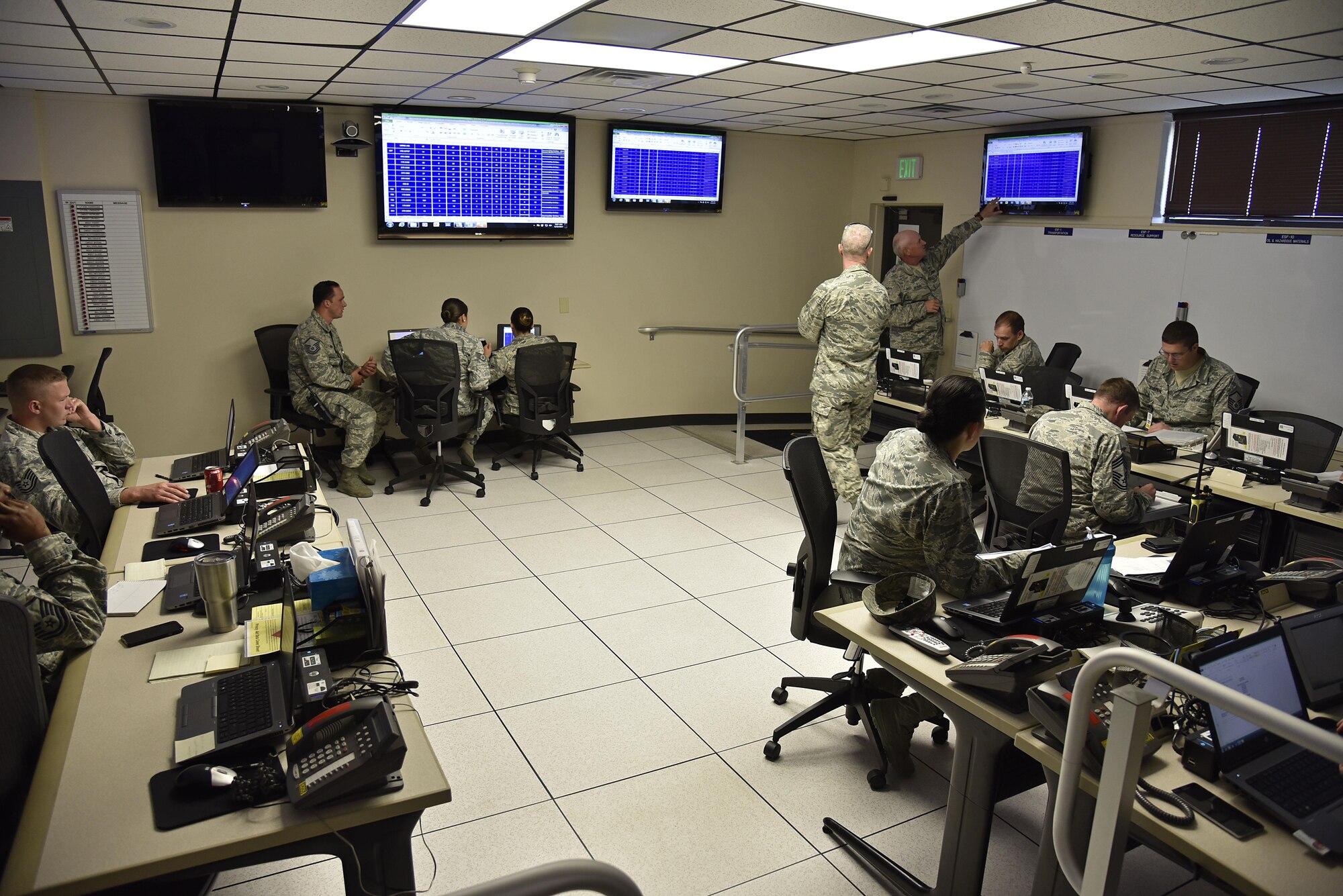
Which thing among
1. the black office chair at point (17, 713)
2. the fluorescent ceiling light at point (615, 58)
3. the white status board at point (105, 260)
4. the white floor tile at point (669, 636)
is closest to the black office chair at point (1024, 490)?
the white floor tile at point (669, 636)

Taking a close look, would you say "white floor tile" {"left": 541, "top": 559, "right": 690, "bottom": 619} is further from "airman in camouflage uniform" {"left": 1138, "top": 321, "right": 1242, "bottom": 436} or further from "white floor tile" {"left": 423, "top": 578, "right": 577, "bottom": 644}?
"airman in camouflage uniform" {"left": 1138, "top": 321, "right": 1242, "bottom": 436}

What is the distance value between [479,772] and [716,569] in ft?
6.87

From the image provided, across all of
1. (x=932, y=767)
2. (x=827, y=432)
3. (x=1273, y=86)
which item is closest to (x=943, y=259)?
(x=827, y=432)

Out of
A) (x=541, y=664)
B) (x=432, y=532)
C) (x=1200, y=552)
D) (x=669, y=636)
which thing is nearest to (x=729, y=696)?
(x=669, y=636)

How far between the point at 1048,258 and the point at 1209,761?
5.31 meters

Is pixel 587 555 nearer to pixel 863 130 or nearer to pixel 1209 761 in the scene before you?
pixel 1209 761

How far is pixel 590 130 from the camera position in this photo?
7.32m

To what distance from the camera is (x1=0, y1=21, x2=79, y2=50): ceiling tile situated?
3564mm

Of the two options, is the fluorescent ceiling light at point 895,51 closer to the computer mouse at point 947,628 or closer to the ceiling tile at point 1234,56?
the ceiling tile at point 1234,56

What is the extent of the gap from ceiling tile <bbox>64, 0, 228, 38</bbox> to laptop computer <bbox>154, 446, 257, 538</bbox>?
1.64 m

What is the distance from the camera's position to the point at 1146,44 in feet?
11.8

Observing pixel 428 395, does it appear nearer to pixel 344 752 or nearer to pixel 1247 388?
pixel 344 752

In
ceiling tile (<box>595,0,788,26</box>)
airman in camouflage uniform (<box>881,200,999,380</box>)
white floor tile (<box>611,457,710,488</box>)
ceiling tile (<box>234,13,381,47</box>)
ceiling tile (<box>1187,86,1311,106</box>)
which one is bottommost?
white floor tile (<box>611,457,710,488</box>)

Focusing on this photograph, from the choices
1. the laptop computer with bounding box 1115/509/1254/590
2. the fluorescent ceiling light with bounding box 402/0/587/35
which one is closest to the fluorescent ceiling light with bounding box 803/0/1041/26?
the fluorescent ceiling light with bounding box 402/0/587/35
